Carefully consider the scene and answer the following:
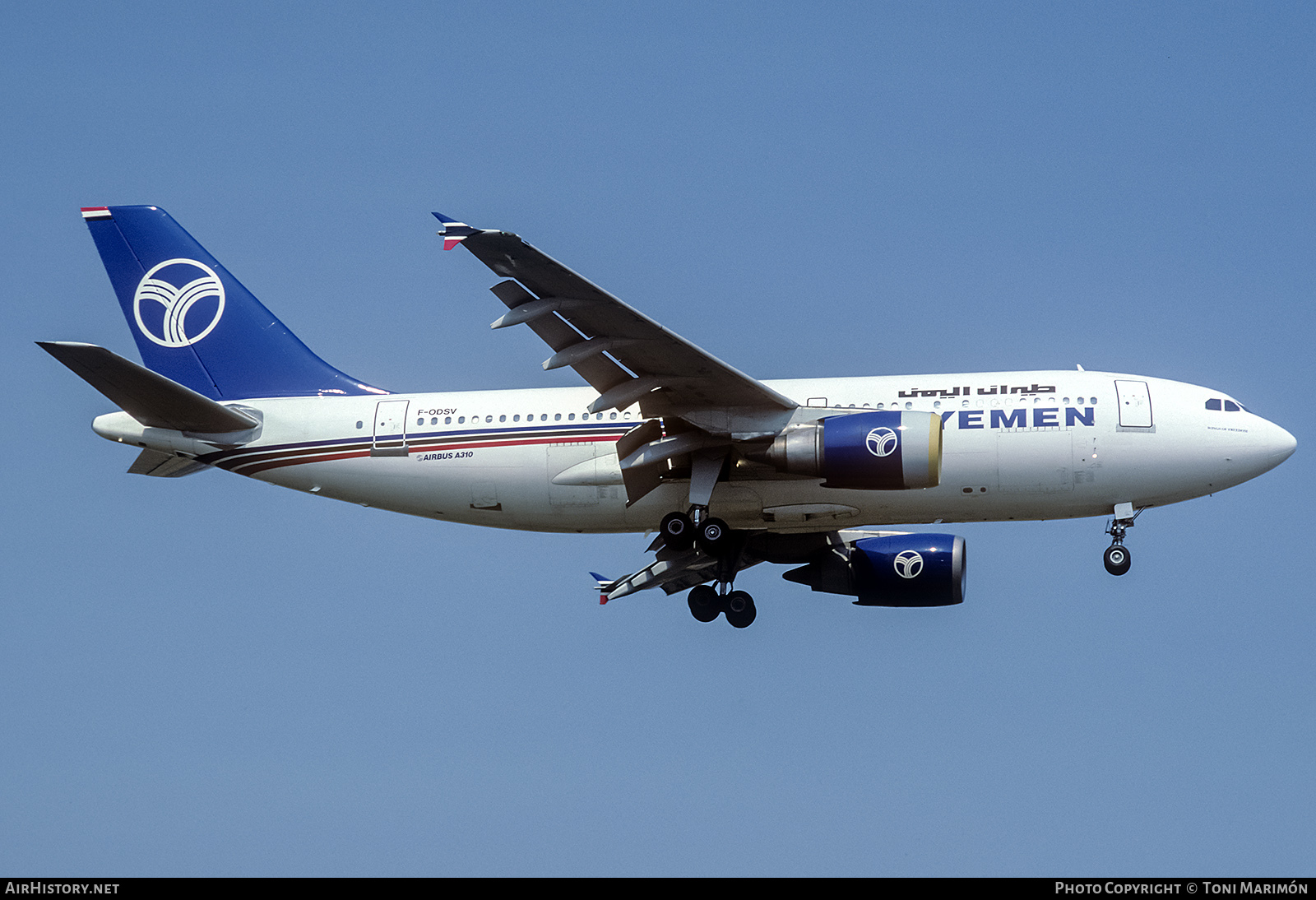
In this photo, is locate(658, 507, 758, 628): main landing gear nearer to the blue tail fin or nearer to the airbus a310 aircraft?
the airbus a310 aircraft

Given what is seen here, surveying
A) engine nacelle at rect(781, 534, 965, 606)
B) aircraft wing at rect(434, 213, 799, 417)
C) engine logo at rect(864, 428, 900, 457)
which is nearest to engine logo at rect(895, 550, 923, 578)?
engine nacelle at rect(781, 534, 965, 606)

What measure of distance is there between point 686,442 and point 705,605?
475cm

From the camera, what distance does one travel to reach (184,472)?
3284 centimetres

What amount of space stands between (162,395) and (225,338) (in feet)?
11.8

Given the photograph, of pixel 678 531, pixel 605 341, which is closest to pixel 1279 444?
pixel 678 531

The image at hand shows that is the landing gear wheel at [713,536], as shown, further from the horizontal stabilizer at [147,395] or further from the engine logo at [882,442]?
the horizontal stabilizer at [147,395]

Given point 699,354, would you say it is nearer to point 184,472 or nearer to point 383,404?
point 383,404

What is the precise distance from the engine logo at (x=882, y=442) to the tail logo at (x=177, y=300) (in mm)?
14544

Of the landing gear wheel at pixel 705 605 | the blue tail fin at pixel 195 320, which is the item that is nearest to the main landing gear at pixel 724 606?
the landing gear wheel at pixel 705 605

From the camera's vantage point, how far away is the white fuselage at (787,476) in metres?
29.6

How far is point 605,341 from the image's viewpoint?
93.2 feet

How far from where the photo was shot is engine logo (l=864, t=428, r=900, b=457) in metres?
28.4

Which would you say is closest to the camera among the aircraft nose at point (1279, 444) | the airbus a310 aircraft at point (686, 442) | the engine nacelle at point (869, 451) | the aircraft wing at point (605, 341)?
the aircraft wing at point (605, 341)

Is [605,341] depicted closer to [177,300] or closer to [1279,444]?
[177,300]
